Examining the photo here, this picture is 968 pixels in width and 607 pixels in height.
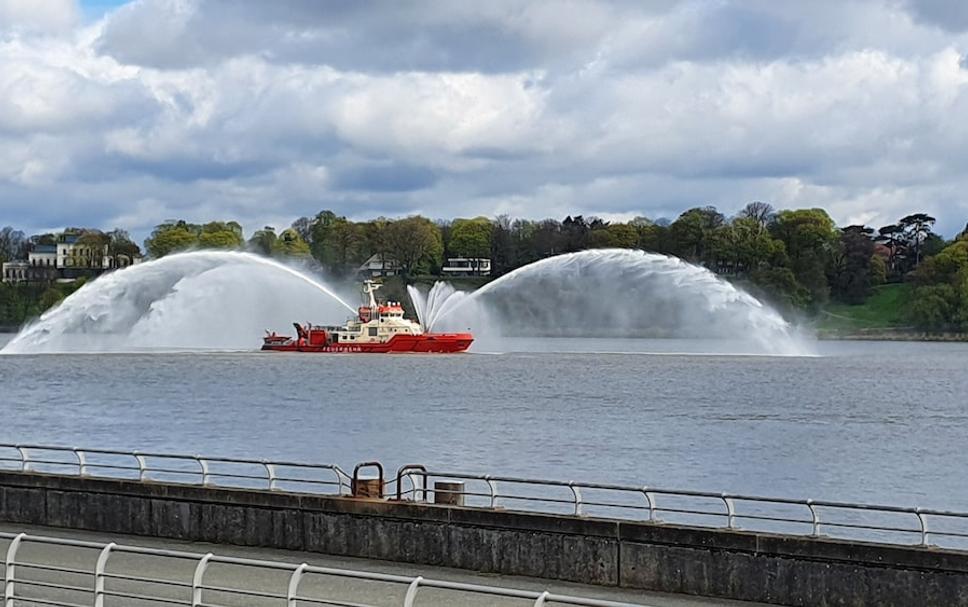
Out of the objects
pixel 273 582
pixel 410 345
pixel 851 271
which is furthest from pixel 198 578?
pixel 851 271

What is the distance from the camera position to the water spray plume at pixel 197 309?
15362 cm

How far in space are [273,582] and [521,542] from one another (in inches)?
143

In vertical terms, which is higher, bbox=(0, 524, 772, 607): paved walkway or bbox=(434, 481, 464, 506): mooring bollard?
bbox=(434, 481, 464, 506): mooring bollard

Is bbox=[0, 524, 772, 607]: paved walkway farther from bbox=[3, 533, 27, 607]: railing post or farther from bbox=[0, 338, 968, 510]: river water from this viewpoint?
bbox=[0, 338, 968, 510]: river water

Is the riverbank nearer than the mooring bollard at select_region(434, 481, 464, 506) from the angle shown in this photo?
No

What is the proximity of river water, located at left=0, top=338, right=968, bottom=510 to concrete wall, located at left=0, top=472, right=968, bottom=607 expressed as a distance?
82.5 ft

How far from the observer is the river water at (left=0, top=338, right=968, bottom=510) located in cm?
5069

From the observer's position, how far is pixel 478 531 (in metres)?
20.3

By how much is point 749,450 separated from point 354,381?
156 feet

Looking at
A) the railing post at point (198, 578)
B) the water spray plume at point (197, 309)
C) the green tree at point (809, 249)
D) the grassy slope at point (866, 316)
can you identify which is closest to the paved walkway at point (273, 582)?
the railing post at point (198, 578)

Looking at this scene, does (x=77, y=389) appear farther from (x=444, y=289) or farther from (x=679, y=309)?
(x=679, y=309)

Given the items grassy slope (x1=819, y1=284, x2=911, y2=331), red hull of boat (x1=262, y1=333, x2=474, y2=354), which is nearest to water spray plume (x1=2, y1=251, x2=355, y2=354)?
red hull of boat (x1=262, y1=333, x2=474, y2=354)

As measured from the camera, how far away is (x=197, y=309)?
536ft

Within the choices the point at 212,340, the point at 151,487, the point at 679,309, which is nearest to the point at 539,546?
the point at 151,487
